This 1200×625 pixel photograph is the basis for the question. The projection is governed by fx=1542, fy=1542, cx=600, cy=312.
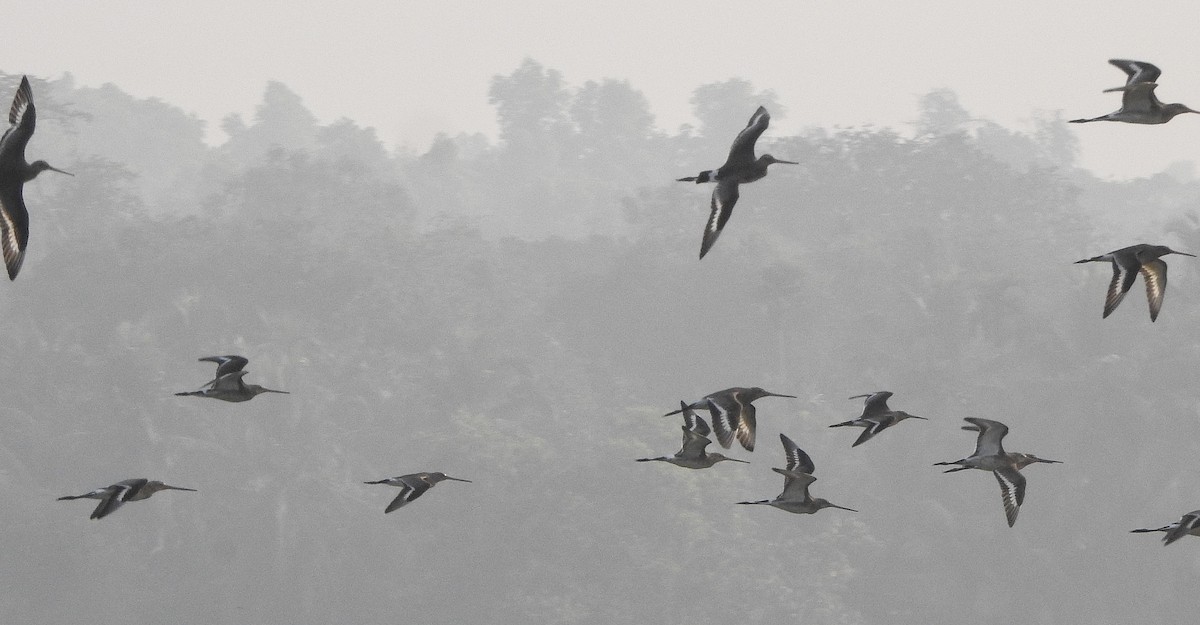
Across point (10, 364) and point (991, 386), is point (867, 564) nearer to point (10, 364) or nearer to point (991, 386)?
point (991, 386)

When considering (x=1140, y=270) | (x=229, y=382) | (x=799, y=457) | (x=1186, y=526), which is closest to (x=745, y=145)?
(x=799, y=457)

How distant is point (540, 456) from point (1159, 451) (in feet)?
61.2

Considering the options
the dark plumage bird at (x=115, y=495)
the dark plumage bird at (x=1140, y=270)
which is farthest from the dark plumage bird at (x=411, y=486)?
the dark plumage bird at (x=1140, y=270)

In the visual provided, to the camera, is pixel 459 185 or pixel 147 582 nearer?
pixel 147 582

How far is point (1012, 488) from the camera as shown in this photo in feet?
46.8

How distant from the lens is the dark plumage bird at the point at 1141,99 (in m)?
12.5

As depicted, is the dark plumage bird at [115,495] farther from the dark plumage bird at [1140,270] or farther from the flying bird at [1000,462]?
the dark plumage bird at [1140,270]

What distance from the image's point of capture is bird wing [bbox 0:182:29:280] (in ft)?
37.3

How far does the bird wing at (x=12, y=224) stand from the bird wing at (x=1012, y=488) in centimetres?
856

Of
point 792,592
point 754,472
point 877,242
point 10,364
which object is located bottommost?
point 792,592

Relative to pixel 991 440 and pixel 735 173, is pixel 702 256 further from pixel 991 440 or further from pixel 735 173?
pixel 991 440

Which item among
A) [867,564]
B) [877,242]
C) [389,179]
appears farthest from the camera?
[389,179]

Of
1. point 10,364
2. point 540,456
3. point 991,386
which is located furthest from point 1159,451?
point 10,364

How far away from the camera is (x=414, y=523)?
→ 151 feet
